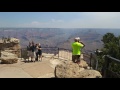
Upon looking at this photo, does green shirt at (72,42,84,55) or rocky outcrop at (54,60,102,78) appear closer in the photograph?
rocky outcrop at (54,60,102,78)

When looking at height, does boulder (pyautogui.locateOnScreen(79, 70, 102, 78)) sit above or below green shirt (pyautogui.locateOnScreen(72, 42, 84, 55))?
below

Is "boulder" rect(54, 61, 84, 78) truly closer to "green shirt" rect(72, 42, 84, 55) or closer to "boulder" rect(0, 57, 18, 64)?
"green shirt" rect(72, 42, 84, 55)

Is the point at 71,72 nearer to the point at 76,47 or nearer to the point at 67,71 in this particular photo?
the point at 67,71

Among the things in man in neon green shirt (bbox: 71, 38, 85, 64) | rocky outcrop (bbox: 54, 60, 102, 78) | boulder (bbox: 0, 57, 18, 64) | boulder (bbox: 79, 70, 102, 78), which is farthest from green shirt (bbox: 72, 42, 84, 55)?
boulder (bbox: 0, 57, 18, 64)

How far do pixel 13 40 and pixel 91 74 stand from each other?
13.1 meters

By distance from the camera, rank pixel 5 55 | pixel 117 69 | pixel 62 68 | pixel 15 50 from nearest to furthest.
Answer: pixel 62 68 → pixel 5 55 → pixel 15 50 → pixel 117 69

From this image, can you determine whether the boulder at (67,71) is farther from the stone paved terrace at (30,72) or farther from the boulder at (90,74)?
the stone paved terrace at (30,72)

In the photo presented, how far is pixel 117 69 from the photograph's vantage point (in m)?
25.9

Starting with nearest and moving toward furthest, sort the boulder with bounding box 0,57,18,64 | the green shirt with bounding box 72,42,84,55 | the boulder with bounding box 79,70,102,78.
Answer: the boulder with bounding box 79,70,102,78 < the green shirt with bounding box 72,42,84,55 < the boulder with bounding box 0,57,18,64

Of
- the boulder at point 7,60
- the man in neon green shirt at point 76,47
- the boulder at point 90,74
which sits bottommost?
the boulder at point 7,60

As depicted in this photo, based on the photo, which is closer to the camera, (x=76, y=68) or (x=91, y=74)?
(x=91, y=74)

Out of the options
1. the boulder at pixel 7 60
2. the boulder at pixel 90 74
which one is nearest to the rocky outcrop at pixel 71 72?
the boulder at pixel 90 74
